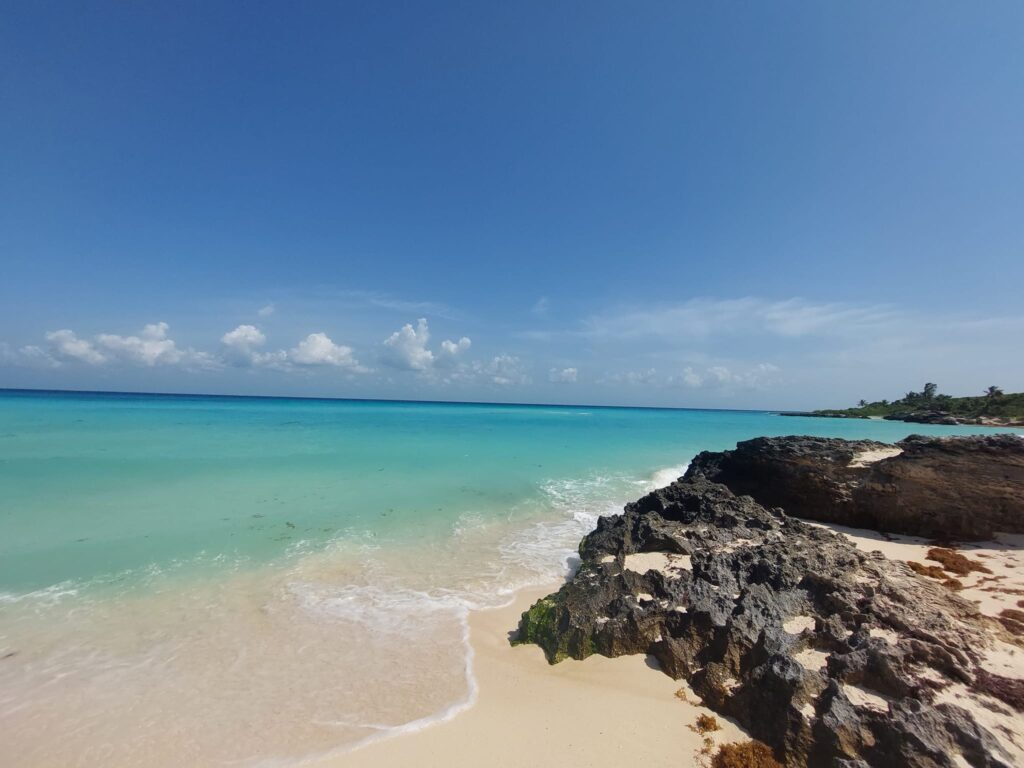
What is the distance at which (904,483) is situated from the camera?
10.0 m

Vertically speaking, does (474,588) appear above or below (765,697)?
below

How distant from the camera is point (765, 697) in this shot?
428cm

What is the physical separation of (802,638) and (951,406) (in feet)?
339

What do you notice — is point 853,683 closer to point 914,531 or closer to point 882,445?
point 914,531

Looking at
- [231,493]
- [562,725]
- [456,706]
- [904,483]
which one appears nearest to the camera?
[562,725]

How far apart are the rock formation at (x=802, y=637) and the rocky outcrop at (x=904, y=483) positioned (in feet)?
2.41

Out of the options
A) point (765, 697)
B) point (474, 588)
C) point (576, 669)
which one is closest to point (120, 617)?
point (474, 588)

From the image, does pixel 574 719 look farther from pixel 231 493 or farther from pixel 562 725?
pixel 231 493

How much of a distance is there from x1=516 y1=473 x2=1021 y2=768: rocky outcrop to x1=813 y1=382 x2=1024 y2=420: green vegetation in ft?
263

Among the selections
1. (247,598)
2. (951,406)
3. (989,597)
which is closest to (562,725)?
(247,598)

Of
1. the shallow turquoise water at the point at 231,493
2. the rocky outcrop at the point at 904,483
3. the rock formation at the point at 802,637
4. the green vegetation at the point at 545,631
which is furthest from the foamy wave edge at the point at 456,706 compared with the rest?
the rocky outcrop at the point at 904,483

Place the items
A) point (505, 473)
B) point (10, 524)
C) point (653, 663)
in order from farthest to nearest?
1. point (505, 473)
2. point (10, 524)
3. point (653, 663)

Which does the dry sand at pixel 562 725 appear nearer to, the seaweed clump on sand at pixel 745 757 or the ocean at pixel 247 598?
the seaweed clump on sand at pixel 745 757

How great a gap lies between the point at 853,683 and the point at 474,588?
5665 millimetres
